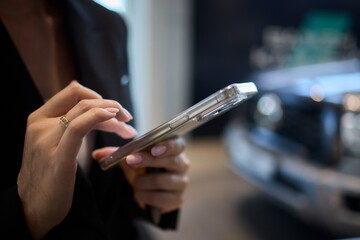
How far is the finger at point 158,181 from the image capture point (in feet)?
2.16

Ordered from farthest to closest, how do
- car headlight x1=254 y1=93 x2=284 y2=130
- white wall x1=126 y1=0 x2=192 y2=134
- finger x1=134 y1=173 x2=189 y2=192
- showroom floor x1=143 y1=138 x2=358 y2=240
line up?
1. white wall x1=126 y1=0 x2=192 y2=134
2. car headlight x1=254 y1=93 x2=284 y2=130
3. showroom floor x1=143 y1=138 x2=358 y2=240
4. finger x1=134 y1=173 x2=189 y2=192

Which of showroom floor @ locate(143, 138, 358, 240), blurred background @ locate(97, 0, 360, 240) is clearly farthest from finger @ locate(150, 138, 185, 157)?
showroom floor @ locate(143, 138, 358, 240)

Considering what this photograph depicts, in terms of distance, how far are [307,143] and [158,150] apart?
1.28 meters

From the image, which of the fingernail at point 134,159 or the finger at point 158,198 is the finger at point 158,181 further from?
the fingernail at point 134,159

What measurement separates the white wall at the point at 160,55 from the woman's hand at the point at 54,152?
208 cm

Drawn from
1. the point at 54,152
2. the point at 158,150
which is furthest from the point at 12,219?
the point at 158,150

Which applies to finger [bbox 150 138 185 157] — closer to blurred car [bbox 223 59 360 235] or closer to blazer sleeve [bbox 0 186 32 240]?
blazer sleeve [bbox 0 186 32 240]

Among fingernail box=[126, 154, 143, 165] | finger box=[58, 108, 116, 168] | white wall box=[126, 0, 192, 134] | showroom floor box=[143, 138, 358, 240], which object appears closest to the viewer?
finger box=[58, 108, 116, 168]

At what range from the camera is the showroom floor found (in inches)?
70.6

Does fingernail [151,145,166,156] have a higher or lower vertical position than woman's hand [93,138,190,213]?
higher

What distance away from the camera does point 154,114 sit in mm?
2785

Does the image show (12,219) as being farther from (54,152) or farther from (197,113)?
(197,113)

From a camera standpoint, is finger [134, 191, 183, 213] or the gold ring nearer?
the gold ring

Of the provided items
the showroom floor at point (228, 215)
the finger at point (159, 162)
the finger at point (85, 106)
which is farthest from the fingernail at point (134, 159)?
the showroom floor at point (228, 215)
